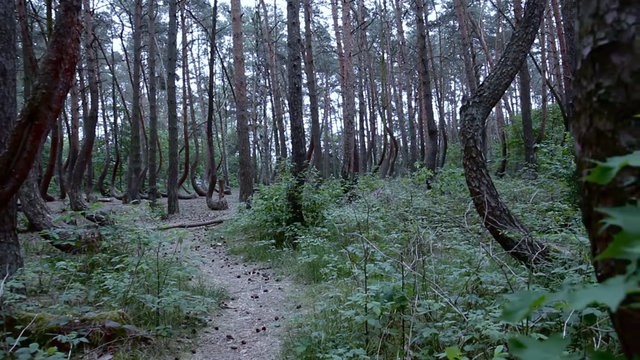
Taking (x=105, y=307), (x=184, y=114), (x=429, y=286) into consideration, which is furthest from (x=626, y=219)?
(x=184, y=114)

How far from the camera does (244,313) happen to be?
4758 millimetres

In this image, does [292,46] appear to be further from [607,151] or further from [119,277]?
[607,151]

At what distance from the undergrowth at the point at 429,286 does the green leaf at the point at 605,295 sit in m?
0.17

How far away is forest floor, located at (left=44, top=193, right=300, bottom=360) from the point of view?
3.75 metres

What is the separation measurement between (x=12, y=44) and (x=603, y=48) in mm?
4961

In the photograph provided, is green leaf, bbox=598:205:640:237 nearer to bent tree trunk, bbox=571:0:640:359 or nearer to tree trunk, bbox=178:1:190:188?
bent tree trunk, bbox=571:0:640:359

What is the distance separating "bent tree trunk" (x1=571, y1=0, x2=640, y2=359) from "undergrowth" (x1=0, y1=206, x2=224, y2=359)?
9.85ft

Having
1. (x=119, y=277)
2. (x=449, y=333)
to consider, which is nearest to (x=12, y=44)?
(x=119, y=277)

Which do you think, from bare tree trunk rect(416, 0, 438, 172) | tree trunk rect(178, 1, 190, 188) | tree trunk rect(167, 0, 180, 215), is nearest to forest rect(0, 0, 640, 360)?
bare tree trunk rect(416, 0, 438, 172)

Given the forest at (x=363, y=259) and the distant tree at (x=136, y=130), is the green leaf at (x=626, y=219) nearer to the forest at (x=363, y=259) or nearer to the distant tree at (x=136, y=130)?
the forest at (x=363, y=259)

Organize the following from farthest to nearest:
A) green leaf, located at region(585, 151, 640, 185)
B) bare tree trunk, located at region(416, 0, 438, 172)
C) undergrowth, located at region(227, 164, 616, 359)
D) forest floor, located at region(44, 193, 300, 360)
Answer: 1. bare tree trunk, located at region(416, 0, 438, 172)
2. forest floor, located at region(44, 193, 300, 360)
3. undergrowth, located at region(227, 164, 616, 359)
4. green leaf, located at region(585, 151, 640, 185)

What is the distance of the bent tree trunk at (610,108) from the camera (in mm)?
1148

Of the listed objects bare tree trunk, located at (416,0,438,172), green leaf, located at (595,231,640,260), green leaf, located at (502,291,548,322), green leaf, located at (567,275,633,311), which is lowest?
green leaf, located at (502,291,548,322)

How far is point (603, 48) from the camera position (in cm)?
121
